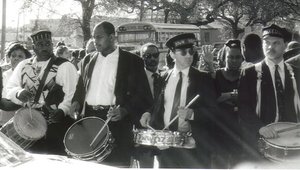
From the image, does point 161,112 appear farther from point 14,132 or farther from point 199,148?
point 14,132

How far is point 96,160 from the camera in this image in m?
4.62

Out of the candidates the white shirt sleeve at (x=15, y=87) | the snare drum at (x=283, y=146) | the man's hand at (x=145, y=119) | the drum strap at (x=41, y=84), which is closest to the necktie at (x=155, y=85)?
the man's hand at (x=145, y=119)

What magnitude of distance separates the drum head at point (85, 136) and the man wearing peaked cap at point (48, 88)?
0.50 m

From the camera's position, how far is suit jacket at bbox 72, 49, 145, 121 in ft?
17.5

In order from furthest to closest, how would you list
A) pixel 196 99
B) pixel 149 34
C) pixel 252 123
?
pixel 149 34, pixel 196 99, pixel 252 123

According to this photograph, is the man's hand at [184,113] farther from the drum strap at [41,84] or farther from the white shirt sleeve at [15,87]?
the white shirt sleeve at [15,87]

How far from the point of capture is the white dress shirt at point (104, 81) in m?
5.37

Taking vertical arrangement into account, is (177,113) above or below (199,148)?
above

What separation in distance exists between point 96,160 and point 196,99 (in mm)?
1127

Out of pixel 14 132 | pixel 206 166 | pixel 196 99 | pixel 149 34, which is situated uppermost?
→ pixel 149 34

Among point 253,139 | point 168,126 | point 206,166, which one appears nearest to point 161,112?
point 168,126

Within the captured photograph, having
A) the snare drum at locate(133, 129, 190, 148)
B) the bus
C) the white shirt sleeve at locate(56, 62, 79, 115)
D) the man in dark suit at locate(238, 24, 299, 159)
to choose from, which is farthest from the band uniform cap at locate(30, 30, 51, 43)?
the bus

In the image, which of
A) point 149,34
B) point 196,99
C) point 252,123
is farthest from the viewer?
point 149,34

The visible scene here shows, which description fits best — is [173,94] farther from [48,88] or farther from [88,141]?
[48,88]
